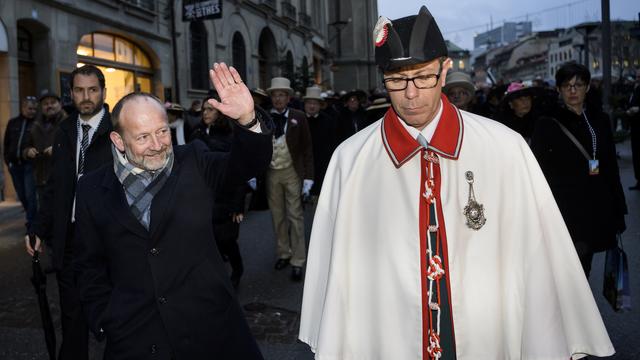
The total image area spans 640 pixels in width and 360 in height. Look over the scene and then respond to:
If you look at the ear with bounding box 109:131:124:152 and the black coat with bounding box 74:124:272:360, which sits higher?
the ear with bounding box 109:131:124:152

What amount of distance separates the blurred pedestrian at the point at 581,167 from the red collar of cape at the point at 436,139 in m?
2.32

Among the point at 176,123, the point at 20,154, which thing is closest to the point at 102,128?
the point at 176,123

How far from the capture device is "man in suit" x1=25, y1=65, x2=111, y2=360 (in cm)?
370

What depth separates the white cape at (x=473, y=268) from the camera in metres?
2.35

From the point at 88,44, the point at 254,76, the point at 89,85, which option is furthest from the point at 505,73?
the point at 89,85

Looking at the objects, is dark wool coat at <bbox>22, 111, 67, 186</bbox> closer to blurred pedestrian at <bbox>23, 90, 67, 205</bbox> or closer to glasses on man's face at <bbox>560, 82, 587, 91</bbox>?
blurred pedestrian at <bbox>23, 90, 67, 205</bbox>

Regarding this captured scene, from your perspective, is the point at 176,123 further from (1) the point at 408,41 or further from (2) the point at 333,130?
(1) the point at 408,41

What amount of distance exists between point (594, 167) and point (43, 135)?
27.0 feet

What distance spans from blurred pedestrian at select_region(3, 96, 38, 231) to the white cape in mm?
8702

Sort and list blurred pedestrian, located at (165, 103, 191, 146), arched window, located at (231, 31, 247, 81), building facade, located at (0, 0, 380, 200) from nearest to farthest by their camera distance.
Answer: blurred pedestrian, located at (165, 103, 191, 146) < building facade, located at (0, 0, 380, 200) < arched window, located at (231, 31, 247, 81)

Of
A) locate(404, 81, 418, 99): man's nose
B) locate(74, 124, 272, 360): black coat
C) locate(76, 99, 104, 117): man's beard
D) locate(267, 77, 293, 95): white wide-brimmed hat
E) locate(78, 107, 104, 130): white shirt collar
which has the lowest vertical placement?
locate(74, 124, 272, 360): black coat

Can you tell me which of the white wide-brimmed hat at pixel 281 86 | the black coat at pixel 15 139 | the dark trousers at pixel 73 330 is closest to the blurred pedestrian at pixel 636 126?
the white wide-brimmed hat at pixel 281 86

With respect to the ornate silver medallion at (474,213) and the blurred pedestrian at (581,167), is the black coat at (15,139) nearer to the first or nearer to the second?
the blurred pedestrian at (581,167)

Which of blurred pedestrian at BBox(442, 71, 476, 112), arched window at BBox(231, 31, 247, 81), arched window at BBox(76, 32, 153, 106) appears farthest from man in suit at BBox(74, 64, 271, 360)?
arched window at BBox(231, 31, 247, 81)
